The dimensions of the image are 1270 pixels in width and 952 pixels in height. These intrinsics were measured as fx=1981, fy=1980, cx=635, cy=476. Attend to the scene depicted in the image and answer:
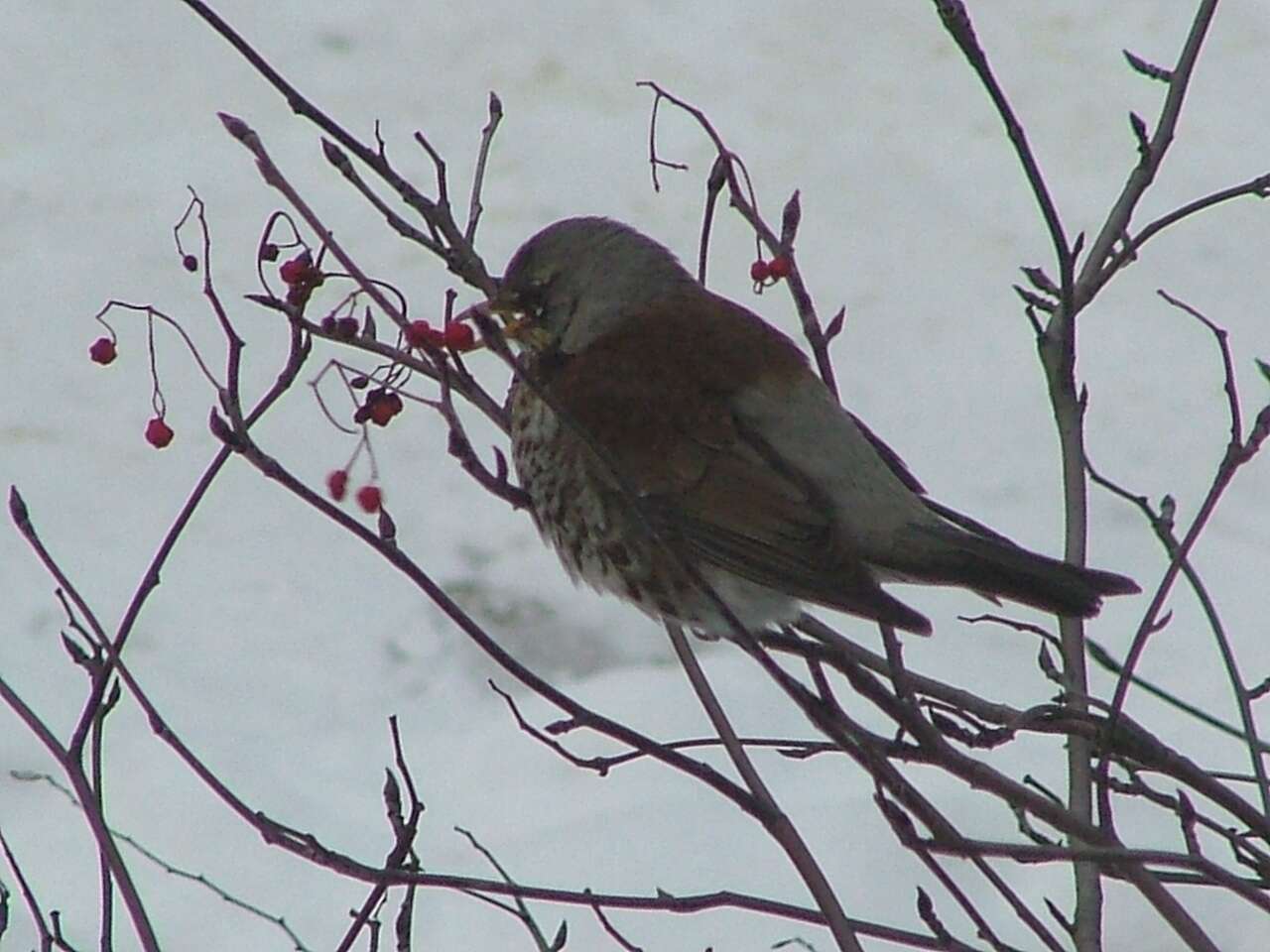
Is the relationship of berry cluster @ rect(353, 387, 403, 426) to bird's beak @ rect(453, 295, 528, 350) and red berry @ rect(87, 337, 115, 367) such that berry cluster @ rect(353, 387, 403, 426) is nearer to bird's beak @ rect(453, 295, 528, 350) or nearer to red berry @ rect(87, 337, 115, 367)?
bird's beak @ rect(453, 295, 528, 350)

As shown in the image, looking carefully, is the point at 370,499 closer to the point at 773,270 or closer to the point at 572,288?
the point at 773,270

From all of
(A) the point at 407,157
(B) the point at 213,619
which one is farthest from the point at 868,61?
(B) the point at 213,619

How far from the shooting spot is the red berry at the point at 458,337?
2.09m

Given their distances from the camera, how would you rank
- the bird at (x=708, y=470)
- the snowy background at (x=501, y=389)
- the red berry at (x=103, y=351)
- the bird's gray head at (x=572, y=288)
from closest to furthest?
the red berry at (x=103, y=351)
the bird at (x=708, y=470)
the bird's gray head at (x=572, y=288)
the snowy background at (x=501, y=389)

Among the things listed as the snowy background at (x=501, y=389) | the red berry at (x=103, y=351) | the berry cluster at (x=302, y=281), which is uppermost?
the snowy background at (x=501, y=389)

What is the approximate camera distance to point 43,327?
648cm

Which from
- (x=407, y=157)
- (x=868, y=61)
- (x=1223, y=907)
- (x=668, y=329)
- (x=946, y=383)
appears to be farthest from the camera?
(x=868, y=61)

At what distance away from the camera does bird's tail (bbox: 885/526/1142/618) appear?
7.80 feet

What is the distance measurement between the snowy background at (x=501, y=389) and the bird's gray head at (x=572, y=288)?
1.49m

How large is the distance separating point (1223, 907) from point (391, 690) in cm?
212

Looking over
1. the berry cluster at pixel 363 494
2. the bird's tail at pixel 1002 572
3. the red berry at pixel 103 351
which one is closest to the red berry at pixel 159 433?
the red berry at pixel 103 351

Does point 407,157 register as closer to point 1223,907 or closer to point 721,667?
point 721,667

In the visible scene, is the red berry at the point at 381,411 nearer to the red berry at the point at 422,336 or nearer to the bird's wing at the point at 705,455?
the red berry at the point at 422,336

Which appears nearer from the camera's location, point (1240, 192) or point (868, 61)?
point (1240, 192)
